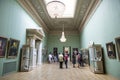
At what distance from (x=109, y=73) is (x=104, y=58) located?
1.29m

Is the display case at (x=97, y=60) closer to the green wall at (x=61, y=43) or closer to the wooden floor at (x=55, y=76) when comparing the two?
the wooden floor at (x=55, y=76)

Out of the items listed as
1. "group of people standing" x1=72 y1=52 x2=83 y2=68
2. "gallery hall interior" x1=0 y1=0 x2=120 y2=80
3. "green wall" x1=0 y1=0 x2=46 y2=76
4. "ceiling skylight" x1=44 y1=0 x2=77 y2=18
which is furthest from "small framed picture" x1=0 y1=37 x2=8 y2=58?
"group of people standing" x1=72 y1=52 x2=83 y2=68

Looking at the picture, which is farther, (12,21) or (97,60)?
(97,60)

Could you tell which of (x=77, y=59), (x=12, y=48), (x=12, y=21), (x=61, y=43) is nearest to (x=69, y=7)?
(x=77, y=59)

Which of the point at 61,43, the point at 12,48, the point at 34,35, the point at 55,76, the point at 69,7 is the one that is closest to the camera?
the point at 55,76

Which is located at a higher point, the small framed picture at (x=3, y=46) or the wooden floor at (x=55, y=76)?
the small framed picture at (x=3, y=46)

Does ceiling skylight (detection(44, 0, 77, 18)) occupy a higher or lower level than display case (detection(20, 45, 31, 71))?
higher

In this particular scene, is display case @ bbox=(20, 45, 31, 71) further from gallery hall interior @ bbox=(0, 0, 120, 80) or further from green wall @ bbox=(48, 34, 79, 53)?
green wall @ bbox=(48, 34, 79, 53)

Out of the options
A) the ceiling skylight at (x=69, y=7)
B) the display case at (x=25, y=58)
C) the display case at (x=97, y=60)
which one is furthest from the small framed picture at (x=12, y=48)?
the display case at (x=97, y=60)

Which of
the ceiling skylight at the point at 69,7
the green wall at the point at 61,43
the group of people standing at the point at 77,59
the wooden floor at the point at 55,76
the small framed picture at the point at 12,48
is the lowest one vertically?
the wooden floor at the point at 55,76

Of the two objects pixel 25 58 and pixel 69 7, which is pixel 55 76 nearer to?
pixel 25 58

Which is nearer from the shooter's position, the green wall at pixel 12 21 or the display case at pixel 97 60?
the green wall at pixel 12 21

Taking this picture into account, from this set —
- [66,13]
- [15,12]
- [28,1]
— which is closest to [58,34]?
[66,13]

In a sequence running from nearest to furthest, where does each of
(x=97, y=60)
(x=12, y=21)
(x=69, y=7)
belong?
(x=12, y=21) < (x=97, y=60) < (x=69, y=7)
